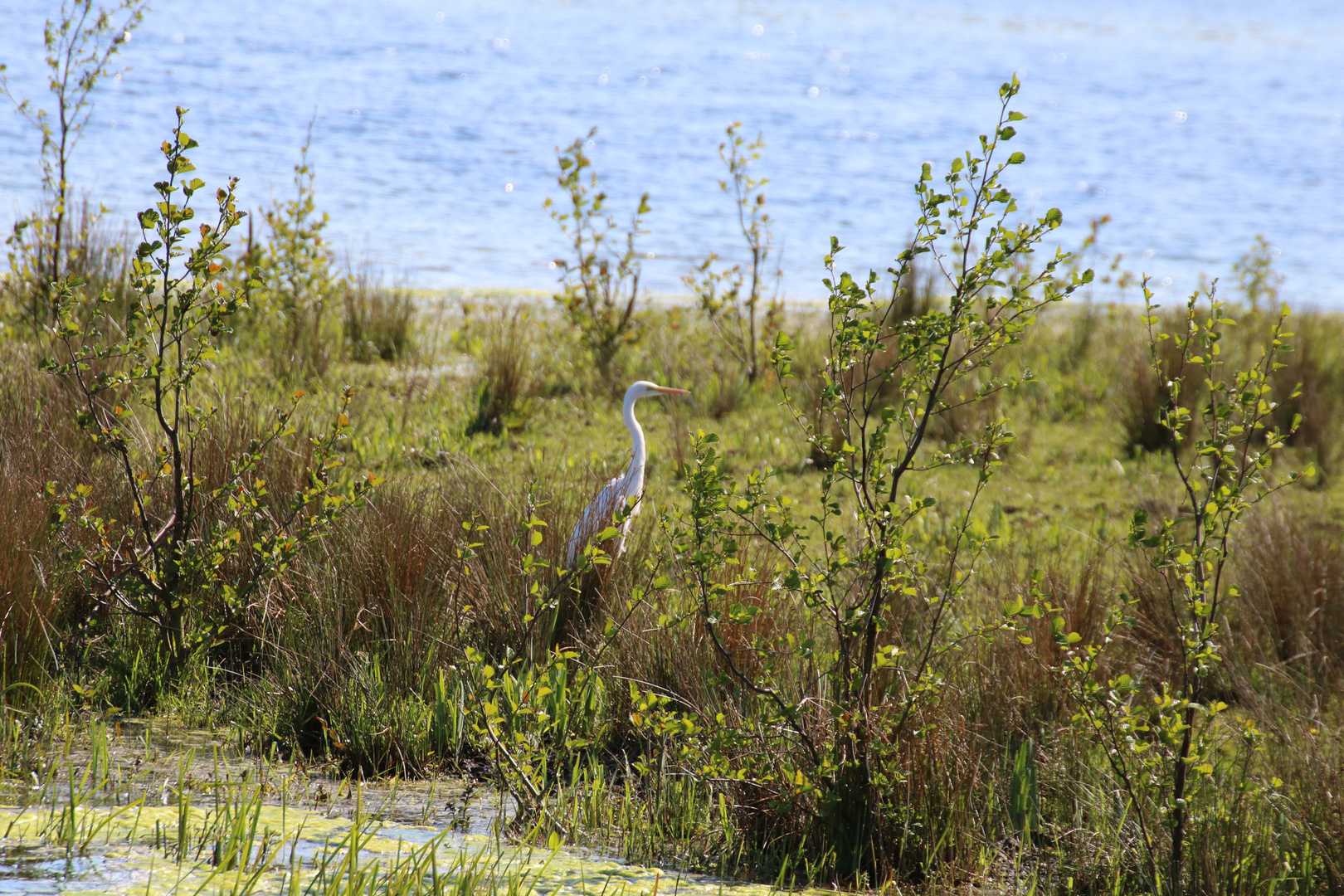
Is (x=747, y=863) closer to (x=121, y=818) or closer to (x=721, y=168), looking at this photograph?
(x=121, y=818)

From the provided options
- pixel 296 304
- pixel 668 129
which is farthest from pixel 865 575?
pixel 668 129

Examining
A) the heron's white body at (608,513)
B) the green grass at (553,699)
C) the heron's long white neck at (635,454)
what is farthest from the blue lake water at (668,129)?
the green grass at (553,699)

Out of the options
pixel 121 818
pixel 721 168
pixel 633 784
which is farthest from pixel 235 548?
pixel 721 168

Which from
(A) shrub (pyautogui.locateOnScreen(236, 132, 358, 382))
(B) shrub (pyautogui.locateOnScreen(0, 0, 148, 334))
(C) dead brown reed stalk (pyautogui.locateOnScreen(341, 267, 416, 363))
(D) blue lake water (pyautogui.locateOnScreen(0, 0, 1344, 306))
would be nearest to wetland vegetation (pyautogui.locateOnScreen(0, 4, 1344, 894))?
(B) shrub (pyautogui.locateOnScreen(0, 0, 148, 334))

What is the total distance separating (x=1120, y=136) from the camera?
27391 mm

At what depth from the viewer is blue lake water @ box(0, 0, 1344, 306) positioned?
14.3 m

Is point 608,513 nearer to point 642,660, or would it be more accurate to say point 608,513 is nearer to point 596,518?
point 596,518

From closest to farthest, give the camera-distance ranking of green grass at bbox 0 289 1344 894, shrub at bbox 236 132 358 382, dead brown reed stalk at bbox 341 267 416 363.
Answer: green grass at bbox 0 289 1344 894, shrub at bbox 236 132 358 382, dead brown reed stalk at bbox 341 267 416 363

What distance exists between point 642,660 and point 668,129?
2016cm

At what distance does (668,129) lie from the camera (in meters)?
22.5

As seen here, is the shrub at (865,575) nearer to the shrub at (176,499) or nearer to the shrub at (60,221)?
the shrub at (176,499)

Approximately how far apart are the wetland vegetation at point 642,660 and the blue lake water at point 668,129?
20.8ft

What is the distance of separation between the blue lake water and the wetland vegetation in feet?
20.8

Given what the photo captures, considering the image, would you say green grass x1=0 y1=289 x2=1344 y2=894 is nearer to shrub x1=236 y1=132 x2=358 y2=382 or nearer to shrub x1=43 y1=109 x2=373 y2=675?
shrub x1=43 y1=109 x2=373 y2=675
